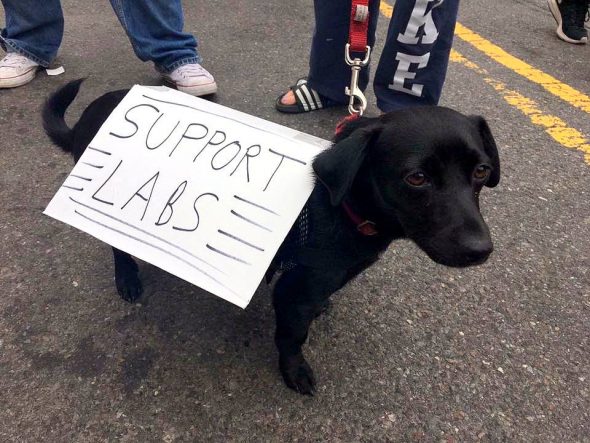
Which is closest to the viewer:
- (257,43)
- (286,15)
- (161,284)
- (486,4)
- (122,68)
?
(161,284)

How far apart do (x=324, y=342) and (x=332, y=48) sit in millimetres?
1656

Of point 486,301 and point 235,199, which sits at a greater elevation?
point 235,199

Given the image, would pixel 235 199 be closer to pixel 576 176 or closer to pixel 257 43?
pixel 576 176

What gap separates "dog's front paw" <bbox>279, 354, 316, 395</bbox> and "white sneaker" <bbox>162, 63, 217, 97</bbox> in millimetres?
1884

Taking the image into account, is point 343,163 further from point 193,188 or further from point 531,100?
point 531,100

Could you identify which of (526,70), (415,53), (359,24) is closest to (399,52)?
(415,53)

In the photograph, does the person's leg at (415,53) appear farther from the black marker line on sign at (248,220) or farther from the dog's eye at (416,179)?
the black marker line on sign at (248,220)

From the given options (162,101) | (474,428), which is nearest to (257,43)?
(162,101)

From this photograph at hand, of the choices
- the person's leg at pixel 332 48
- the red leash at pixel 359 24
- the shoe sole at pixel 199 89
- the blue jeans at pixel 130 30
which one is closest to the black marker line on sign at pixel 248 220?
the red leash at pixel 359 24

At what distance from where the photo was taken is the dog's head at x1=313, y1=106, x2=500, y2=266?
1219 millimetres

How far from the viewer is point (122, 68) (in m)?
3.23

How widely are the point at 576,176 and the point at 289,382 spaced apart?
74.3 inches

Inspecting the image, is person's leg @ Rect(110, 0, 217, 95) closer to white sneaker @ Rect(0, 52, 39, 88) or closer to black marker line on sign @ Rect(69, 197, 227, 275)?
white sneaker @ Rect(0, 52, 39, 88)

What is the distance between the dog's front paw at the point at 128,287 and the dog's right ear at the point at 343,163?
84 cm
